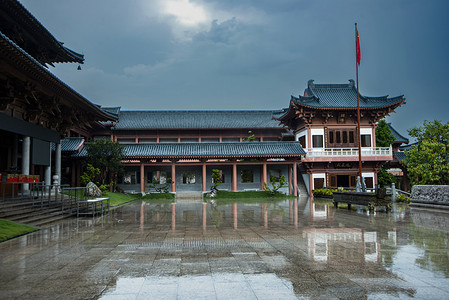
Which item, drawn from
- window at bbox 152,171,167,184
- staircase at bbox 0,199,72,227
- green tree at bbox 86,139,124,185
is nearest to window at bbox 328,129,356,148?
window at bbox 152,171,167,184

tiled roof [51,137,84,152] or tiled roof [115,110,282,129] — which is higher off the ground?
tiled roof [115,110,282,129]

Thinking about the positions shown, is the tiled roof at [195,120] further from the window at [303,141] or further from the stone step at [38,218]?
the stone step at [38,218]

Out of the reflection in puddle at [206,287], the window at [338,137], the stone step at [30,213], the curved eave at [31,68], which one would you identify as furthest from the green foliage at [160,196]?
the reflection in puddle at [206,287]

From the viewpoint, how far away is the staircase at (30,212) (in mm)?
10930

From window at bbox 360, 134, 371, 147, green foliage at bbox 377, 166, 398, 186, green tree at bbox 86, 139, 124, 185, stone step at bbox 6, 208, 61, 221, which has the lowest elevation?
Answer: stone step at bbox 6, 208, 61, 221

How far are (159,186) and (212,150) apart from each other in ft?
19.3

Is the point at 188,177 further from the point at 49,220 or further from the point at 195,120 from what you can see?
the point at 49,220

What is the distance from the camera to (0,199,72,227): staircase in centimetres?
1093

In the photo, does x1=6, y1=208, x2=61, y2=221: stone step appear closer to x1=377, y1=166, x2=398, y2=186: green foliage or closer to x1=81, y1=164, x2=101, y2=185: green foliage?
x1=81, y1=164, x2=101, y2=185: green foliage

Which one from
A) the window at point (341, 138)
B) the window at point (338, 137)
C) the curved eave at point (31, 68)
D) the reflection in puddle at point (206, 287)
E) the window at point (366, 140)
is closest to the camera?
the reflection in puddle at point (206, 287)

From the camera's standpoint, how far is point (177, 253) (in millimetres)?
6914

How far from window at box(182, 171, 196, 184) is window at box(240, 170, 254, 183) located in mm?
4587

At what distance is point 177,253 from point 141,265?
110cm

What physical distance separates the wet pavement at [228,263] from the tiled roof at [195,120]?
28881 millimetres
